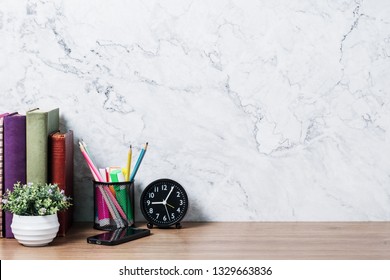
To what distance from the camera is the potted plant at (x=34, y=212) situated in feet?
4.99

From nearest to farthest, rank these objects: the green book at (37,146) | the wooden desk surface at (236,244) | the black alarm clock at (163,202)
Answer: the wooden desk surface at (236,244) → the green book at (37,146) → the black alarm clock at (163,202)

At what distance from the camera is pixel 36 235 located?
1.52m

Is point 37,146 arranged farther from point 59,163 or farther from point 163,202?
point 163,202

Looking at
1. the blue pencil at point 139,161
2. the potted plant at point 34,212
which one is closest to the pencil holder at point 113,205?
the blue pencil at point 139,161

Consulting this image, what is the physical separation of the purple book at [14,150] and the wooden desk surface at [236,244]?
15 cm

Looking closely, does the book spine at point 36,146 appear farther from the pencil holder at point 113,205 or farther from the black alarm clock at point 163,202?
the black alarm clock at point 163,202

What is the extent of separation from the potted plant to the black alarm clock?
25cm

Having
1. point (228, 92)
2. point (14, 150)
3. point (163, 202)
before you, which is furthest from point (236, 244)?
point (14, 150)

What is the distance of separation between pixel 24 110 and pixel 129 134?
29cm

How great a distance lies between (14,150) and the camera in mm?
1625

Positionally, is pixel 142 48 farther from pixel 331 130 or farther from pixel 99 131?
pixel 331 130

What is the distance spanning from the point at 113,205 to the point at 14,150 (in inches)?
11.0

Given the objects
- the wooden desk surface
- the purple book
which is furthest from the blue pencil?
the purple book
